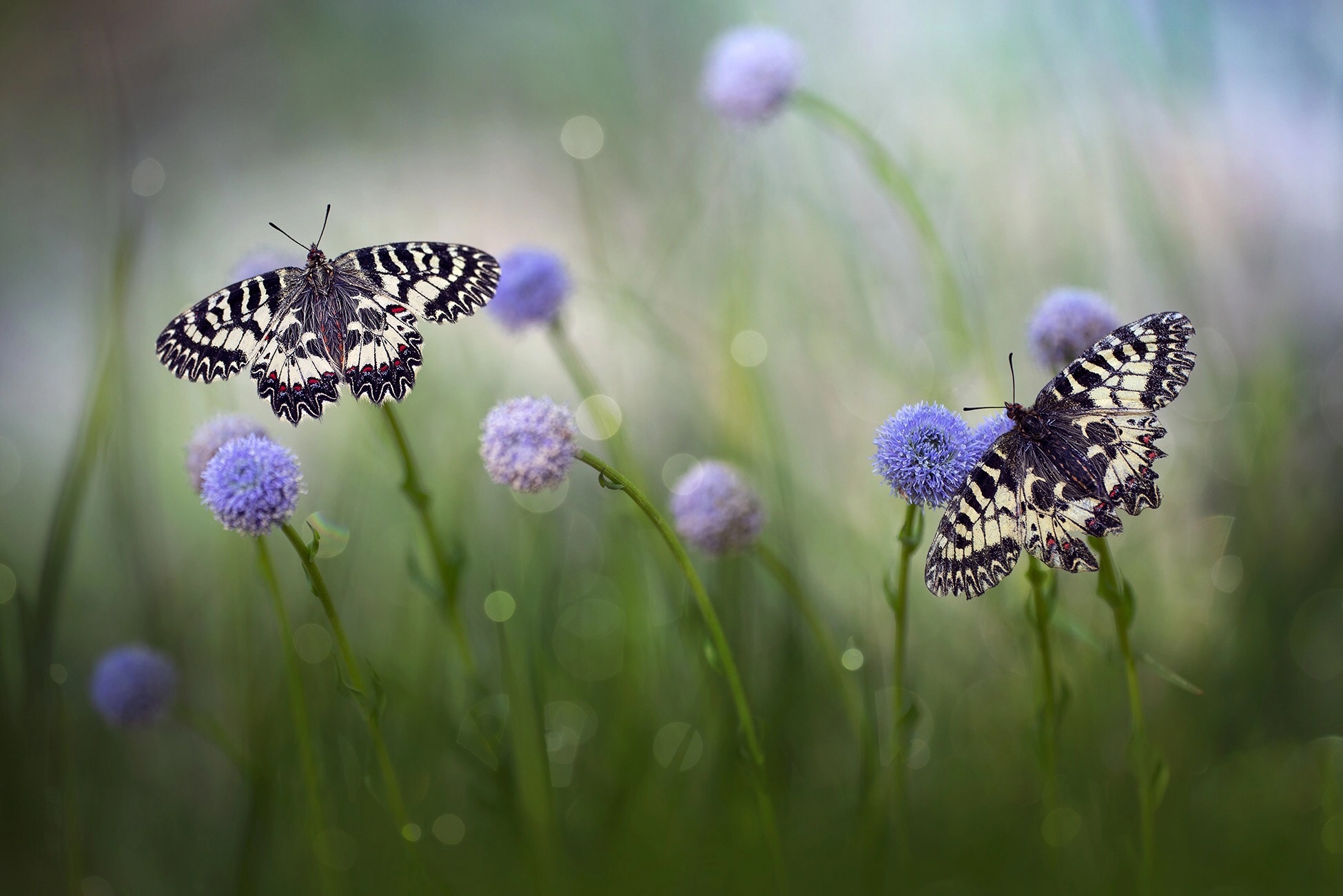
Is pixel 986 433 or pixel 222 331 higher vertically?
pixel 222 331

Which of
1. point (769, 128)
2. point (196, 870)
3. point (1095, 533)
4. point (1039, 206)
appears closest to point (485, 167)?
point (769, 128)

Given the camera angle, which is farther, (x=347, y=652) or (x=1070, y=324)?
(x=1070, y=324)

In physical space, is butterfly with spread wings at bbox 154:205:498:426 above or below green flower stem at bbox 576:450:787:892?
above

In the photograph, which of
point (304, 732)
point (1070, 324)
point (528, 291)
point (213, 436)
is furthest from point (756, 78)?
point (304, 732)

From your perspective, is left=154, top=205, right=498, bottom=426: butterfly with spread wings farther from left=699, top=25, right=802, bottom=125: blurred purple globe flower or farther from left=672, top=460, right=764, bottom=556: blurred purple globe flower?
left=699, top=25, right=802, bottom=125: blurred purple globe flower

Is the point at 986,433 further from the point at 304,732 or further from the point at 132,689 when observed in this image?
the point at 132,689

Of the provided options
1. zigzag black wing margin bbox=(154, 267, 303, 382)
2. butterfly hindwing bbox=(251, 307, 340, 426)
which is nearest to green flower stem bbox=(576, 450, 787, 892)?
butterfly hindwing bbox=(251, 307, 340, 426)

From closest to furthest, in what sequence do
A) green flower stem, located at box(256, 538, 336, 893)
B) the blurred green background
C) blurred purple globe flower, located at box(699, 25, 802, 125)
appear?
green flower stem, located at box(256, 538, 336, 893)
the blurred green background
blurred purple globe flower, located at box(699, 25, 802, 125)

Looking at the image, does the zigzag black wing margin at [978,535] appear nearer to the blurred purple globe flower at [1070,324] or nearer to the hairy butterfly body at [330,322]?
the blurred purple globe flower at [1070,324]

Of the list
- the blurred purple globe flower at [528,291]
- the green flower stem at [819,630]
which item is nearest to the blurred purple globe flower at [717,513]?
the green flower stem at [819,630]
